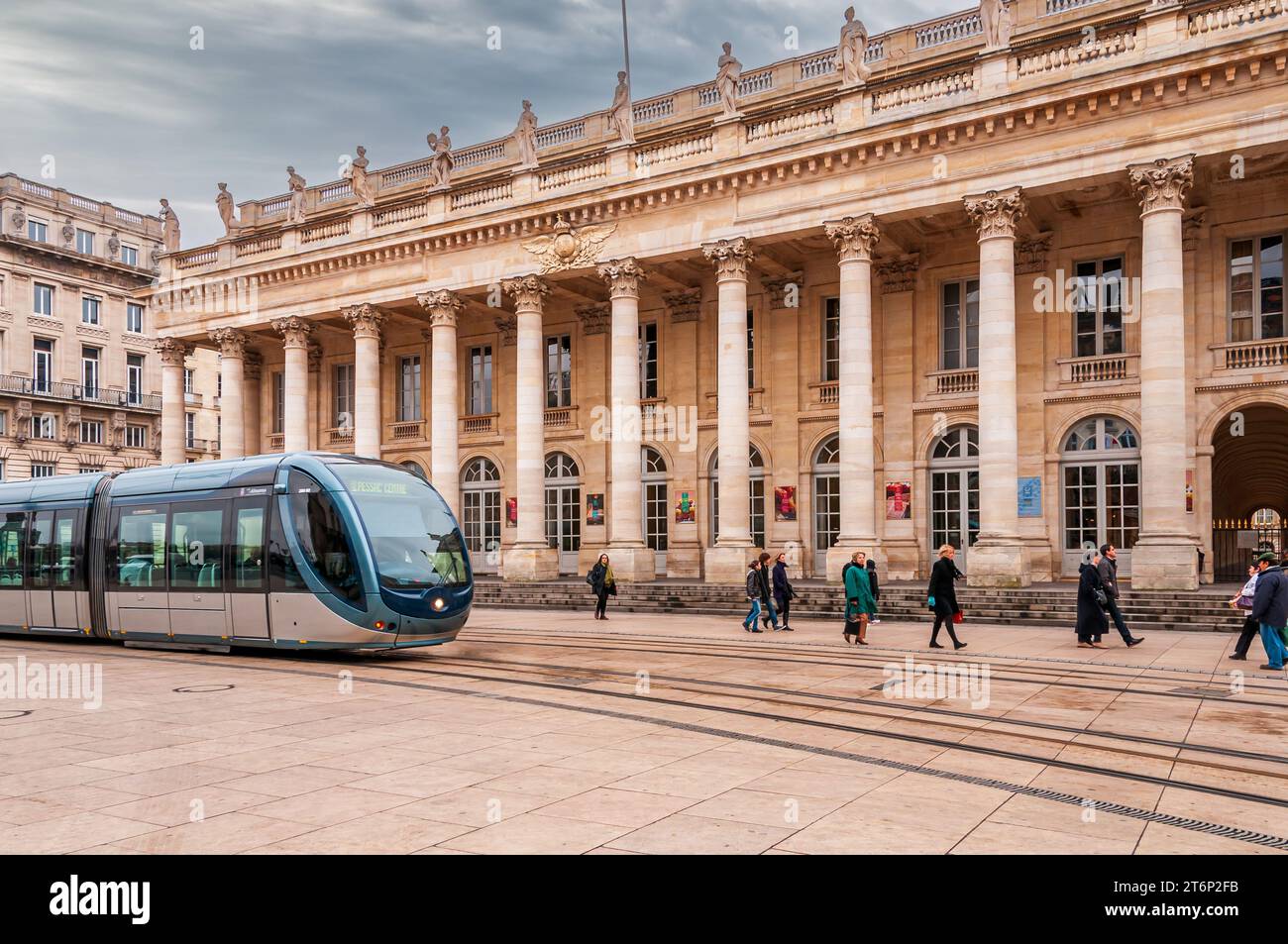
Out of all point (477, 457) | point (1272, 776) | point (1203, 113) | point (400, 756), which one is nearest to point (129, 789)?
point (400, 756)

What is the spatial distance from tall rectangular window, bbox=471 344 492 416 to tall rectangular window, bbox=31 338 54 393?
26.4 meters

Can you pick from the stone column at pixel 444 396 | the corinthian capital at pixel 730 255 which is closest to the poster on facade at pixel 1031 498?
the corinthian capital at pixel 730 255

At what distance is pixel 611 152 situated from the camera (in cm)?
3000

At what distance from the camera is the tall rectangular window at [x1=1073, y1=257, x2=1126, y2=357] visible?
2642 centimetres

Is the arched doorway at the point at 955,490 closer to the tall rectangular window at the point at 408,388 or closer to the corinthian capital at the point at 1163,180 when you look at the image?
the corinthian capital at the point at 1163,180

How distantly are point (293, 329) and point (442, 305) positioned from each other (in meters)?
6.84

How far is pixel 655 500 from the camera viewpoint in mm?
33594

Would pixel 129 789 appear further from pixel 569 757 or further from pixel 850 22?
pixel 850 22

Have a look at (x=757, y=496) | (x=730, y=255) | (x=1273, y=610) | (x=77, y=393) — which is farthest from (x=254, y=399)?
(x=1273, y=610)

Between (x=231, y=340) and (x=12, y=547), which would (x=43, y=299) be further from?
(x=12, y=547)

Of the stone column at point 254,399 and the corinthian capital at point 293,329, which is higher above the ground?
the corinthian capital at point 293,329

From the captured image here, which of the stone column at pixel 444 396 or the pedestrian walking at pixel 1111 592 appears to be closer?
the pedestrian walking at pixel 1111 592

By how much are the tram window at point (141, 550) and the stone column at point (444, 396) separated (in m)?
16.2

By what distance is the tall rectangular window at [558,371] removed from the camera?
3584 centimetres
